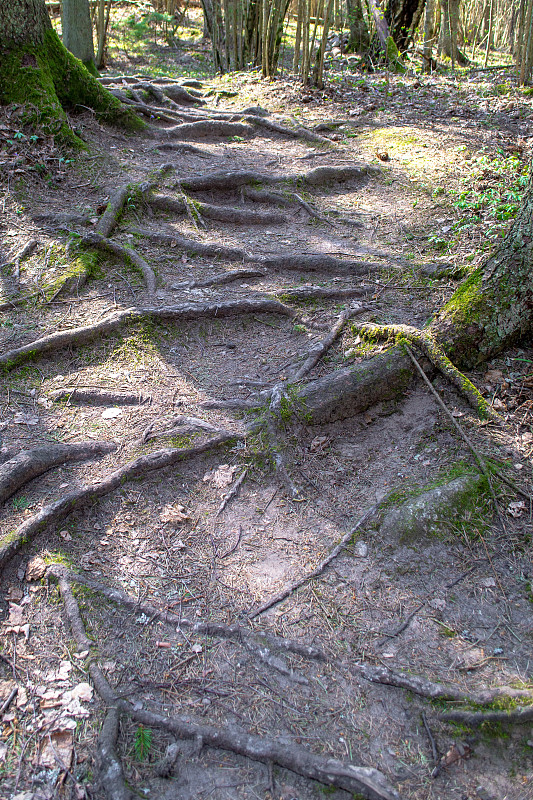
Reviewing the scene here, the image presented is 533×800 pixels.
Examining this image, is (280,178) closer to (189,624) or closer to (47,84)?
(47,84)

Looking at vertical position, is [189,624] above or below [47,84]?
below

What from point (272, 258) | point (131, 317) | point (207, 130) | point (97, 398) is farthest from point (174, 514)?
point (207, 130)

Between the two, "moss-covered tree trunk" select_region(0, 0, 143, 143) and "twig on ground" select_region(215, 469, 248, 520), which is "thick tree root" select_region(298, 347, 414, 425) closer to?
A: "twig on ground" select_region(215, 469, 248, 520)

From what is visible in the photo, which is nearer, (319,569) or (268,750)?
(268,750)

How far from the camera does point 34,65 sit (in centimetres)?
656

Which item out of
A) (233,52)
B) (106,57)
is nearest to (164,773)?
(233,52)

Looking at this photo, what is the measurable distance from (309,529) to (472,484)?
0.98 meters

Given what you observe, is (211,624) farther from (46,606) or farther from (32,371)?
(32,371)

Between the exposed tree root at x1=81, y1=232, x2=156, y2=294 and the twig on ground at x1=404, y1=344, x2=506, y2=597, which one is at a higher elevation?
the exposed tree root at x1=81, y1=232, x2=156, y2=294

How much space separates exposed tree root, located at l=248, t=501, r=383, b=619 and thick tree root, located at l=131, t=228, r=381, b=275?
291 centimetres

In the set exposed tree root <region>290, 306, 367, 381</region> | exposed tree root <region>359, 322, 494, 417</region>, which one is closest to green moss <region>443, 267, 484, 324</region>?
exposed tree root <region>359, 322, 494, 417</region>

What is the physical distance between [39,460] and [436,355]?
272 centimetres

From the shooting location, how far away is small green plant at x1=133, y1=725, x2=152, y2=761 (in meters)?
2.20

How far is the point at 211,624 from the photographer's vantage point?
2.68 m
